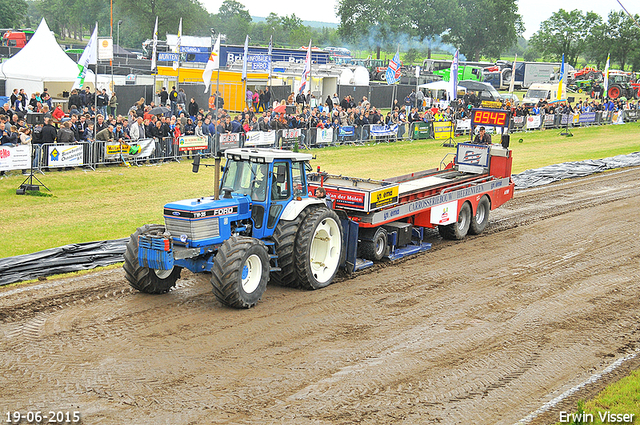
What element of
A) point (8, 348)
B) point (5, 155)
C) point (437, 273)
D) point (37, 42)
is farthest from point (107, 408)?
point (37, 42)

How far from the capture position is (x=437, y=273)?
44.2 ft

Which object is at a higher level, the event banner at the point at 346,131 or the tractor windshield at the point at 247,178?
the event banner at the point at 346,131

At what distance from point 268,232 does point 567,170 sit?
60.4ft

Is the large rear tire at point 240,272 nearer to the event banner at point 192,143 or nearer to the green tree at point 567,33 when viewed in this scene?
the event banner at point 192,143

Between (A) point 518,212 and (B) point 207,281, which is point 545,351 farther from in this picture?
(A) point 518,212

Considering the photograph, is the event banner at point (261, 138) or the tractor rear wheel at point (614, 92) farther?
the tractor rear wheel at point (614, 92)

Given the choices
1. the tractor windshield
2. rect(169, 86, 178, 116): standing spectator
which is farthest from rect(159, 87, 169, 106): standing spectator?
the tractor windshield

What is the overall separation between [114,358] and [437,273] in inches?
271

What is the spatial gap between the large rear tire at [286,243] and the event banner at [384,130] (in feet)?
69.1

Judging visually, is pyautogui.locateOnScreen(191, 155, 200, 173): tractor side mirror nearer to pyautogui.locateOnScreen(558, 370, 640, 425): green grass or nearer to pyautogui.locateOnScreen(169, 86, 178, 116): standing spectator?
pyautogui.locateOnScreen(558, 370, 640, 425): green grass

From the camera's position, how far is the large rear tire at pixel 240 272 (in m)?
10.1

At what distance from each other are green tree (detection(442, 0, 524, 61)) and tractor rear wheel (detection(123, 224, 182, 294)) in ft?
280

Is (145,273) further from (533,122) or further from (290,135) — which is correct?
(533,122)

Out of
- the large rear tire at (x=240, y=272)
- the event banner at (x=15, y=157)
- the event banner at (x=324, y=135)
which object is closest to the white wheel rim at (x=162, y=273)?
the large rear tire at (x=240, y=272)
